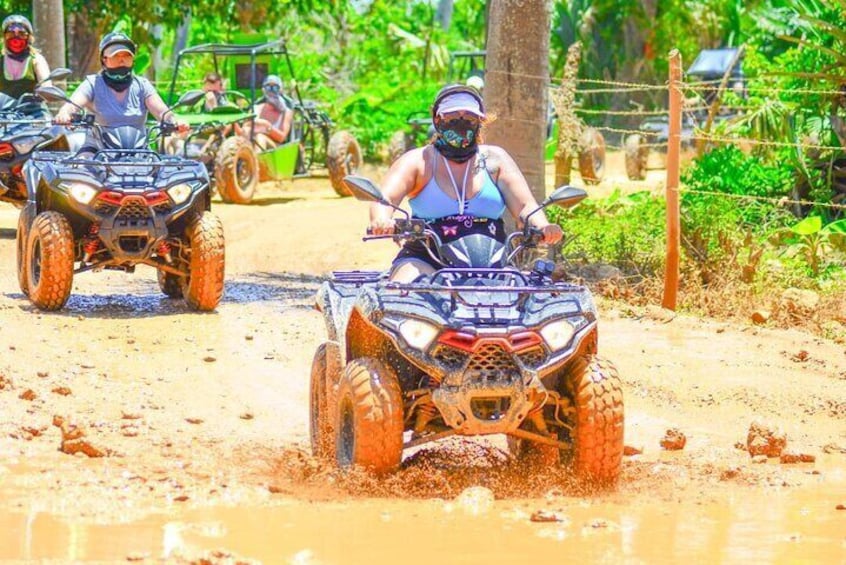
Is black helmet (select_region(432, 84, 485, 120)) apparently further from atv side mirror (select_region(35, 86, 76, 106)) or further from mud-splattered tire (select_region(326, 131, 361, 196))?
mud-splattered tire (select_region(326, 131, 361, 196))

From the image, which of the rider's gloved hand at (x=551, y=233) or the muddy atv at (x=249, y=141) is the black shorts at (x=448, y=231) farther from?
the muddy atv at (x=249, y=141)

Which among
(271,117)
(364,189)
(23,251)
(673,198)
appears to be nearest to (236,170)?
(271,117)

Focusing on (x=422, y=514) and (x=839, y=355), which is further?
(x=839, y=355)

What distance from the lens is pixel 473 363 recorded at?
6562mm

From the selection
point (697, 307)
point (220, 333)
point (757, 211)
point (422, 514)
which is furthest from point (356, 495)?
point (757, 211)

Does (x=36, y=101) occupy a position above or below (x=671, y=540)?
above

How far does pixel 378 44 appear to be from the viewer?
115ft

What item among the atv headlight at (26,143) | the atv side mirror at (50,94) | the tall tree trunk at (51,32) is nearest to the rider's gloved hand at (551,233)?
the atv side mirror at (50,94)

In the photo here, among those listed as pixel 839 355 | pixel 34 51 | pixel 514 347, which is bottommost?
pixel 839 355

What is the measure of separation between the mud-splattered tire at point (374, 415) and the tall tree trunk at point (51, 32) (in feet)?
43.7

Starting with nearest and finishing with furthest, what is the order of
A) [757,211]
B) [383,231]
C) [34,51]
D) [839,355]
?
1. [383,231]
2. [839,355]
3. [757,211]
4. [34,51]

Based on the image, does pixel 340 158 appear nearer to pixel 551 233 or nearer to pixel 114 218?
pixel 114 218

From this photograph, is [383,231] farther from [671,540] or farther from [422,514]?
[671,540]

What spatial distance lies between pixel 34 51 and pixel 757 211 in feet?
21.8
